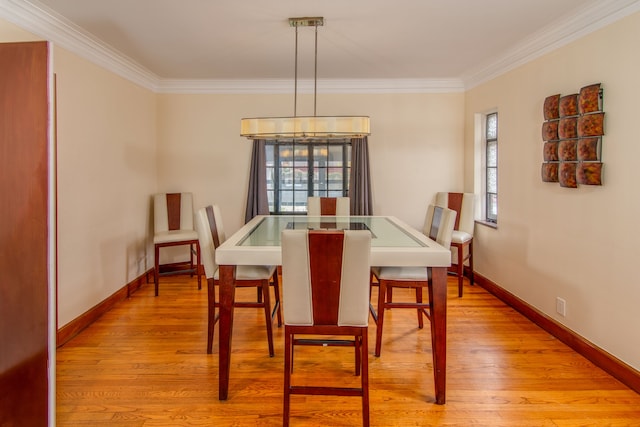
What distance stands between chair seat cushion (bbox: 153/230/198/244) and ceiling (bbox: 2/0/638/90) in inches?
70.2

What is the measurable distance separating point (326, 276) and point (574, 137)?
83.9 inches

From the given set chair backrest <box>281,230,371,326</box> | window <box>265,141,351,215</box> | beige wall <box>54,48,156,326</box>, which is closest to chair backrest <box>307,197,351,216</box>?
window <box>265,141,351,215</box>

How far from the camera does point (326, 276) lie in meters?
1.91

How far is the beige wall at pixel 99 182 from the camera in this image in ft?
9.98

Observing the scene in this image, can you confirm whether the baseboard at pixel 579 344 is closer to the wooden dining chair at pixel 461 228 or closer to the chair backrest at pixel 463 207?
the wooden dining chair at pixel 461 228

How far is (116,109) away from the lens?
383 cm

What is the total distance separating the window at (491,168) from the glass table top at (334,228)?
1.46 m

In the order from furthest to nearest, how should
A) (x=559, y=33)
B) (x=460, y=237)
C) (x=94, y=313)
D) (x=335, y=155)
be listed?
(x=335, y=155)
(x=460, y=237)
(x=94, y=313)
(x=559, y=33)

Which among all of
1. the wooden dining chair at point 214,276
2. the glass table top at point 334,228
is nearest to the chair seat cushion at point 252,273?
the wooden dining chair at point 214,276

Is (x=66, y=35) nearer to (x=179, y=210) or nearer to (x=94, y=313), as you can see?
(x=179, y=210)

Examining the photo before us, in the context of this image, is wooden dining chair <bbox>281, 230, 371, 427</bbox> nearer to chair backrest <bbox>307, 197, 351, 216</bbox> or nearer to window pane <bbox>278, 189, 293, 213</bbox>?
chair backrest <bbox>307, 197, 351, 216</bbox>

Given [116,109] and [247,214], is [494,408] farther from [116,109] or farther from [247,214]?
[116,109]

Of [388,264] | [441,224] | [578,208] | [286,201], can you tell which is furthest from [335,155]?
[388,264]

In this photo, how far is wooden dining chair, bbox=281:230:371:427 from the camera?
1876 millimetres
